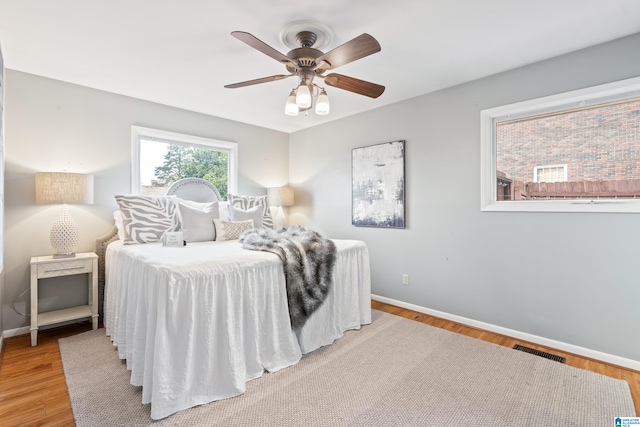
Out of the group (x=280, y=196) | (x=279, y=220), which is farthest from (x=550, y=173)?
(x=279, y=220)

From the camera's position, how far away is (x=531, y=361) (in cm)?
227

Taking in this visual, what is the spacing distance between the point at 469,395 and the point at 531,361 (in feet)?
2.60

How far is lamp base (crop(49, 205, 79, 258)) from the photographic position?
8.72ft

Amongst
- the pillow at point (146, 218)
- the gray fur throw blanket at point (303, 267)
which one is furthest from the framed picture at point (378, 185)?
the pillow at point (146, 218)

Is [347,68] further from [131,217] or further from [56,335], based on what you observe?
[56,335]

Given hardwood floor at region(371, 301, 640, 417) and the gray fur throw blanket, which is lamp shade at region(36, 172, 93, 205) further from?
hardwood floor at region(371, 301, 640, 417)

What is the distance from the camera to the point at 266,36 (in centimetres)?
221

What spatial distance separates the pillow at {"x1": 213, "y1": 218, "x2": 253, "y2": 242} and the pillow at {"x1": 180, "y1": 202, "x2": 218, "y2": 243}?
0.23 feet

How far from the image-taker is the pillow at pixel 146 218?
273cm

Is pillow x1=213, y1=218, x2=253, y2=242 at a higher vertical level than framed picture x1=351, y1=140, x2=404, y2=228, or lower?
lower

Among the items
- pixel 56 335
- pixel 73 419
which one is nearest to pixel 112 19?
pixel 73 419

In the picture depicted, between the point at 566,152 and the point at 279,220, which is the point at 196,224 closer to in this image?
the point at 279,220

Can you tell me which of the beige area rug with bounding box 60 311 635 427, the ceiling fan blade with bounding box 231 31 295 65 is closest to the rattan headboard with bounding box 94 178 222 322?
the beige area rug with bounding box 60 311 635 427

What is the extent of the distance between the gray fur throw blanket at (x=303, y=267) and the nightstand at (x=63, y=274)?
1.56 m
